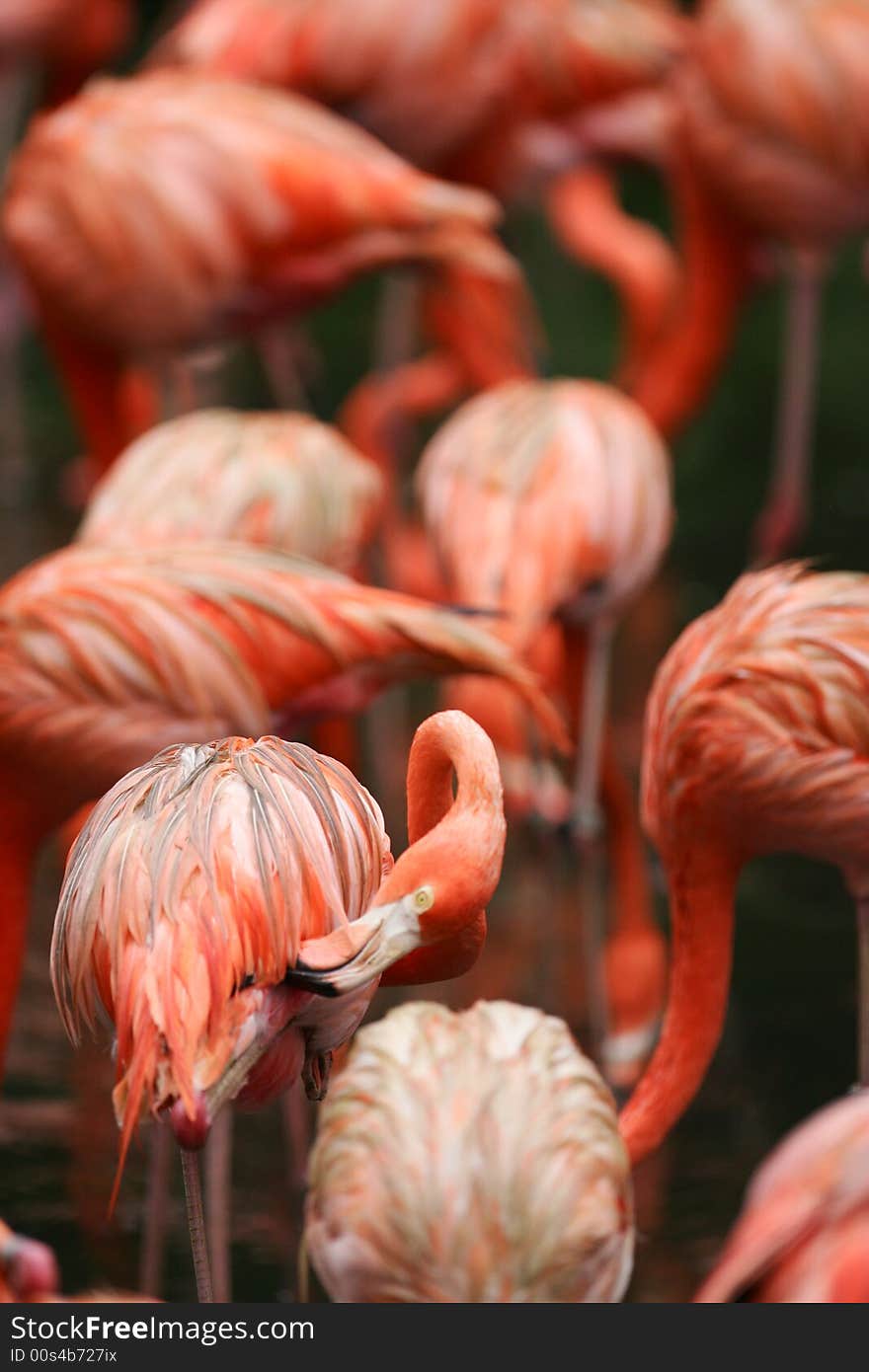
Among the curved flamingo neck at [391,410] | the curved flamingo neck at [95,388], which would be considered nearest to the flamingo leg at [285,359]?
the curved flamingo neck at [391,410]

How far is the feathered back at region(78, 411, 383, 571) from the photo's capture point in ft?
10.5

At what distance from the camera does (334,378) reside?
668 centimetres

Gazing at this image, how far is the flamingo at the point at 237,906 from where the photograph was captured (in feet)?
6.38

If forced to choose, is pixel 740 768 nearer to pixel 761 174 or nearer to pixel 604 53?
pixel 761 174

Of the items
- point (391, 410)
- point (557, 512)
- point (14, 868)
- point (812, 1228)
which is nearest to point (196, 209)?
point (391, 410)

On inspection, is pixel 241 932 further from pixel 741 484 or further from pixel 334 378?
pixel 334 378

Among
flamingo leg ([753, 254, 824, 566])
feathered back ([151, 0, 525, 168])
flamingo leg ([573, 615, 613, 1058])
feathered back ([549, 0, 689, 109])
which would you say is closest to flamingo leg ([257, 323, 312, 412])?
feathered back ([151, 0, 525, 168])

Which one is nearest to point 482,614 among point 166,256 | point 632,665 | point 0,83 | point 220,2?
point 166,256

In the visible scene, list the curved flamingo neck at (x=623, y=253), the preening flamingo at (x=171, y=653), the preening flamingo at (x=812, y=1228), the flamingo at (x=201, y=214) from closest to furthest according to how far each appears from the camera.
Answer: the preening flamingo at (x=812, y=1228) < the preening flamingo at (x=171, y=653) < the flamingo at (x=201, y=214) < the curved flamingo neck at (x=623, y=253)

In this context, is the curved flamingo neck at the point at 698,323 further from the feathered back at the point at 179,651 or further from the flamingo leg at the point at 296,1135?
the flamingo leg at the point at 296,1135

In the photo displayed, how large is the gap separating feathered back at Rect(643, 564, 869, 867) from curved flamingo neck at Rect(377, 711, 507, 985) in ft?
1.47

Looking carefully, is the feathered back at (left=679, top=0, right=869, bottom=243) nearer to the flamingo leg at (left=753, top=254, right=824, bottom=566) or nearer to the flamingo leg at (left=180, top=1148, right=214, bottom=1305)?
the flamingo leg at (left=753, top=254, right=824, bottom=566)

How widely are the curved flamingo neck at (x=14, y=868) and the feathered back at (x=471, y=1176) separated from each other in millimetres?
884

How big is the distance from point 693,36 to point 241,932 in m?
3.32
